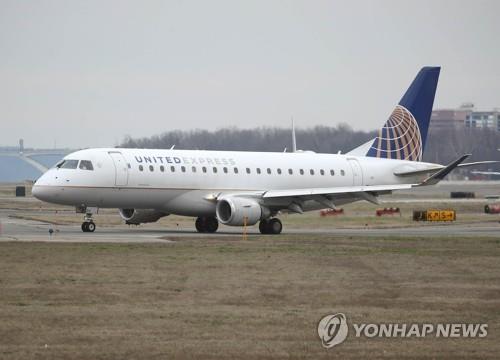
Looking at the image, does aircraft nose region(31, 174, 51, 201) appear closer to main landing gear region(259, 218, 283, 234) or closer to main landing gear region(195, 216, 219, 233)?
main landing gear region(195, 216, 219, 233)

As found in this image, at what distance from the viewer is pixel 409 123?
5716 centimetres

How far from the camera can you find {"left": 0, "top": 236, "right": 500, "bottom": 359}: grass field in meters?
18.4

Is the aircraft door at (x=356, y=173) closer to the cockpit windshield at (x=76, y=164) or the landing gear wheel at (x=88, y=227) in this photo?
the landing gear wheel at (x=88, y=227)

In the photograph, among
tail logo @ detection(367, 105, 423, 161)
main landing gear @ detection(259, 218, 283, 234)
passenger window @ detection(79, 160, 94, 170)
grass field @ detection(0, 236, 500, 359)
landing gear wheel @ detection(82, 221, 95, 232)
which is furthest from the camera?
tail logo @ detection(367, 105, 423, 161)

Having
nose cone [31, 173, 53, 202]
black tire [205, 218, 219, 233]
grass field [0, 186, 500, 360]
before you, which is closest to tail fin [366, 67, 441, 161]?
black tire [205, 218, 219, 233]

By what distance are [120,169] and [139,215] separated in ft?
14.2

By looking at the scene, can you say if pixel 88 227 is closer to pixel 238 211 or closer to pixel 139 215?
pixel 139 215

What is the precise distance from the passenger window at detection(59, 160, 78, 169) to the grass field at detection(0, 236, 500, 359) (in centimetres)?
965

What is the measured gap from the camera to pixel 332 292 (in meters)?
25.2

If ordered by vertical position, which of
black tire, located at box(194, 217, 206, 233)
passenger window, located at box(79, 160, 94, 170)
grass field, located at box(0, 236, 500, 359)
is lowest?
grass field, located at box(0, 236, 500, 359)

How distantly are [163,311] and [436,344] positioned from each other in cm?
571

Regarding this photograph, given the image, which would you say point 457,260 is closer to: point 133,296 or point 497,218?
point 133,296

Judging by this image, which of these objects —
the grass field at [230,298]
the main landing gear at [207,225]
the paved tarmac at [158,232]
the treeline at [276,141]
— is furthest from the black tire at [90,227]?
the treeline at [276,141]

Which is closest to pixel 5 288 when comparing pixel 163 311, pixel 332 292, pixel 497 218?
pixel 163 311
